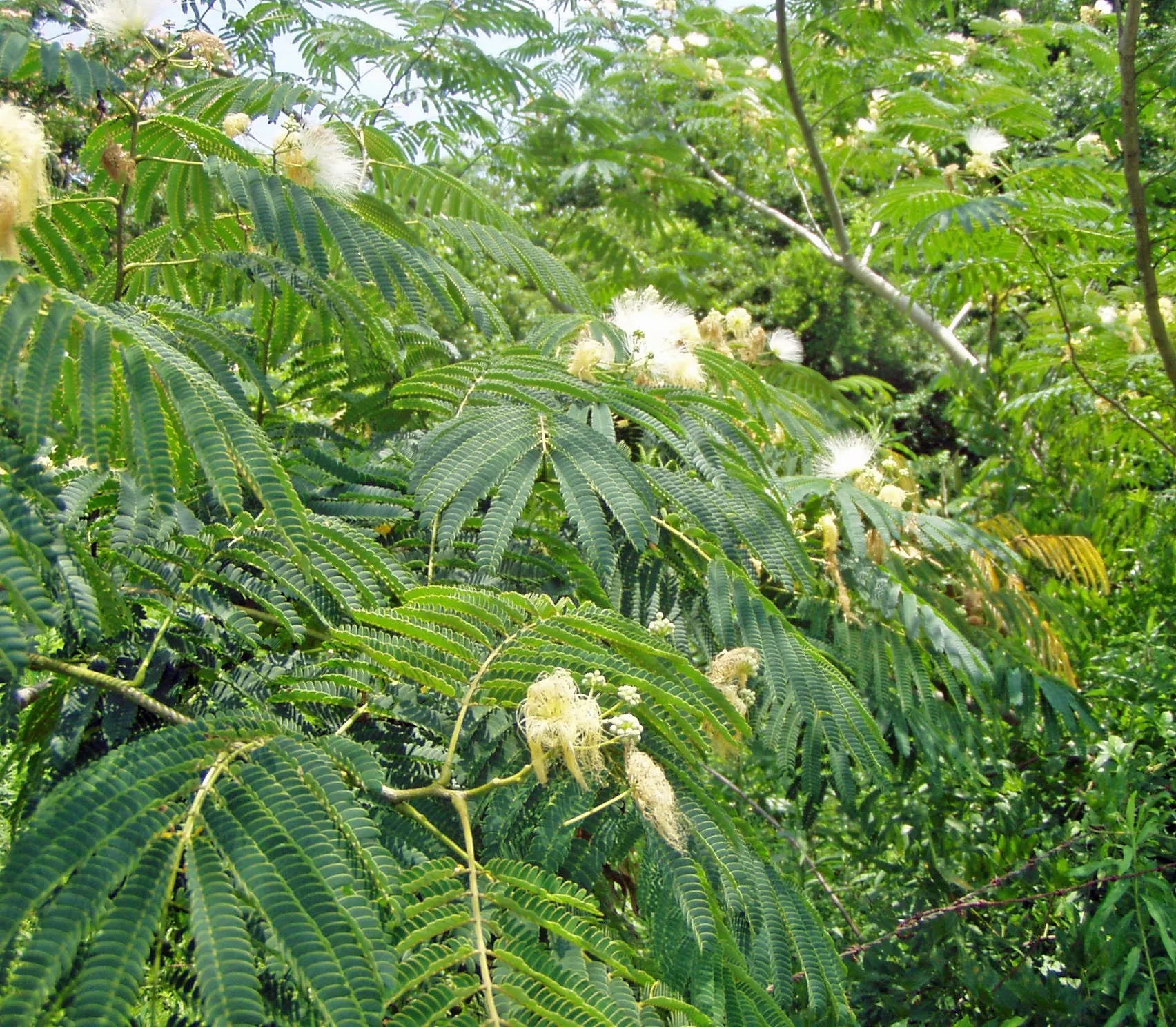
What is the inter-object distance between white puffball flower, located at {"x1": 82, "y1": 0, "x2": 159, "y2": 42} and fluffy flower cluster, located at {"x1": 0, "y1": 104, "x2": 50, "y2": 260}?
0.56 m

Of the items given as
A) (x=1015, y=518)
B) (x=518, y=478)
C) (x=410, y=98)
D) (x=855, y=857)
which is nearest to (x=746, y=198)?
(x=410, y=98)

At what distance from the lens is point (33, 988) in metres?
0.85

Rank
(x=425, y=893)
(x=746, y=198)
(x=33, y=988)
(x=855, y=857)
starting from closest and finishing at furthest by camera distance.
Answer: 1. (x=33, y=988)
2. (x=425, y=893)
3. (x=855, y=857)
4. (x=746, y=198)

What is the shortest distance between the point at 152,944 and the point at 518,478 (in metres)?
1.06

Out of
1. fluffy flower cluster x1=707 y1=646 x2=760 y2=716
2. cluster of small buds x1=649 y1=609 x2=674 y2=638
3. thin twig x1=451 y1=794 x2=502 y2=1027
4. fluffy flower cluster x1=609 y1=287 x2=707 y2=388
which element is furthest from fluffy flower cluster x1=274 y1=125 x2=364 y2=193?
thin twig x1=451 y1=794 x2=502 y2=1027

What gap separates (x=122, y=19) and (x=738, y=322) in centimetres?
195

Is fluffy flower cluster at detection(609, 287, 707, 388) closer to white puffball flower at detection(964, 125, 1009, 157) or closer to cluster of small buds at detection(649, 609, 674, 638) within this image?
cluster of small buds at detection(649, 609, 674, 638)

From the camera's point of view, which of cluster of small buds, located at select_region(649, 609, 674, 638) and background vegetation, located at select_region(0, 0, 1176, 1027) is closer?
background vegetation, located at select_region(0, 0, 1176, 1027)

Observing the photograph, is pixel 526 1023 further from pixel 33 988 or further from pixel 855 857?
pixel 855 857

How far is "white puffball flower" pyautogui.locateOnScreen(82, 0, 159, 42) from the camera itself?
75.5 inches

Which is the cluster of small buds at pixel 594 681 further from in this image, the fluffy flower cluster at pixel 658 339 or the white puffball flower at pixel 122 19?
the white puffball flower at pixel 122 19

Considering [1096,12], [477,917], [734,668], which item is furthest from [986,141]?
[477,917]

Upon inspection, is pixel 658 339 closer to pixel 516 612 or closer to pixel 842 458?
pixel 842 458

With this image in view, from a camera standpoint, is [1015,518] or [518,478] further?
[1015,518]
